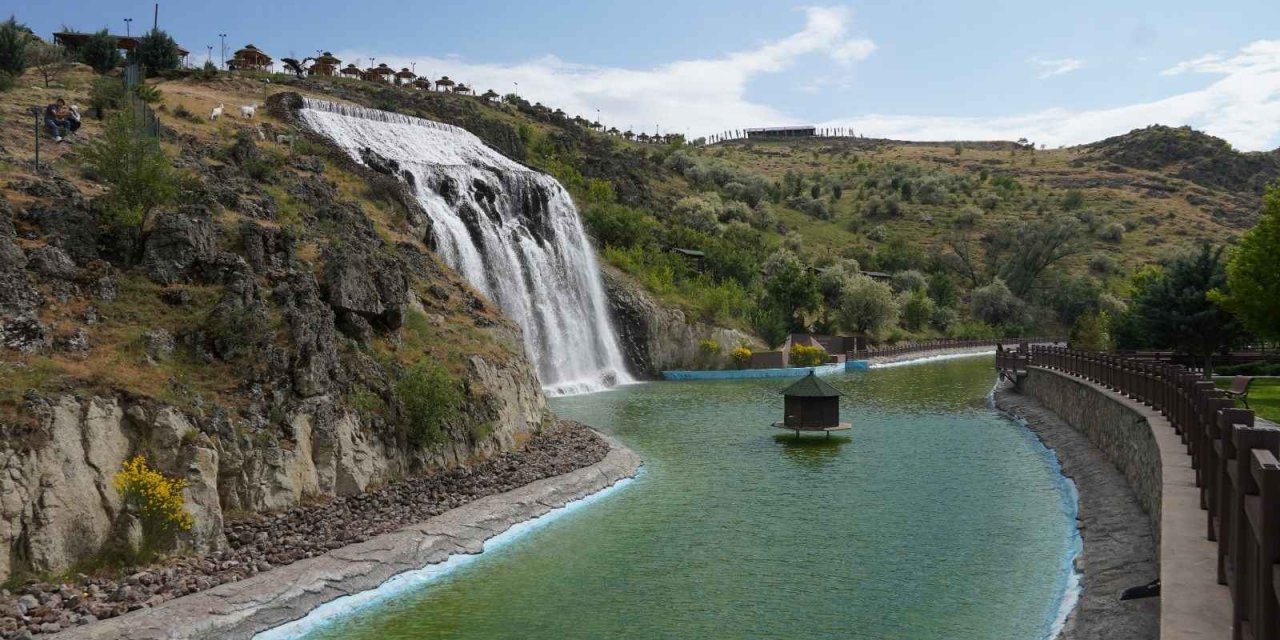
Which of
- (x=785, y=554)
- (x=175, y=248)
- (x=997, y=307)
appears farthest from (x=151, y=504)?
(x=997, y=307)

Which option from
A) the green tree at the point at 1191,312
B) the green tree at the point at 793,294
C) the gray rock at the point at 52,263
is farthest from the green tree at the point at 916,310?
the gray rock at the point at 52,263

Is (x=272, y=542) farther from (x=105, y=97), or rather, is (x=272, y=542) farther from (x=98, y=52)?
(x=98, y=52)

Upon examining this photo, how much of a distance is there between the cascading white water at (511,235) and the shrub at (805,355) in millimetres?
14774

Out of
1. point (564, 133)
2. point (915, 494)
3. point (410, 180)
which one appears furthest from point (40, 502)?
point (564, 133)

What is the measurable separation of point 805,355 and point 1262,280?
124ft

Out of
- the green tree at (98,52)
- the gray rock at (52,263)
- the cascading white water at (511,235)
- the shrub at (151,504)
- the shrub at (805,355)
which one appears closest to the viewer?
the shrub at (151,504)

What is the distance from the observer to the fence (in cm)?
618

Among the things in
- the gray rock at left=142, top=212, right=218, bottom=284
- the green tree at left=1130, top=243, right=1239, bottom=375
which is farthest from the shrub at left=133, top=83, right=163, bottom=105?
the green tree at left=1130, top=243, right=1239, bottom=375

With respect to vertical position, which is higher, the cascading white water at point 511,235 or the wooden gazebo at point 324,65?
the wooden gazebo at point 324,65

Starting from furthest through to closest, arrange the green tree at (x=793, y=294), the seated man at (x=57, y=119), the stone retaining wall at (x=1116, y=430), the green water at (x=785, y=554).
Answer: the green tree at (x=793, y=294), the seated man at (x=57, y=119), the stone retaining wall at (x=1116, y=430), the green water at (x=785, y=554)

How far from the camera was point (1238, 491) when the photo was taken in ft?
26.2

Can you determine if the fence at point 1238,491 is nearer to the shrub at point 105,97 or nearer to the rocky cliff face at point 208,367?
the rocky cliff face at point 208,367

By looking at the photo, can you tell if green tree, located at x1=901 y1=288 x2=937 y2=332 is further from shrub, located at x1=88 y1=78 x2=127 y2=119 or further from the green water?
shrub, located at x1=88 y1=78 x2=127 y2=119

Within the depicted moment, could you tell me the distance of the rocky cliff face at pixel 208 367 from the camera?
15914 millimetres
